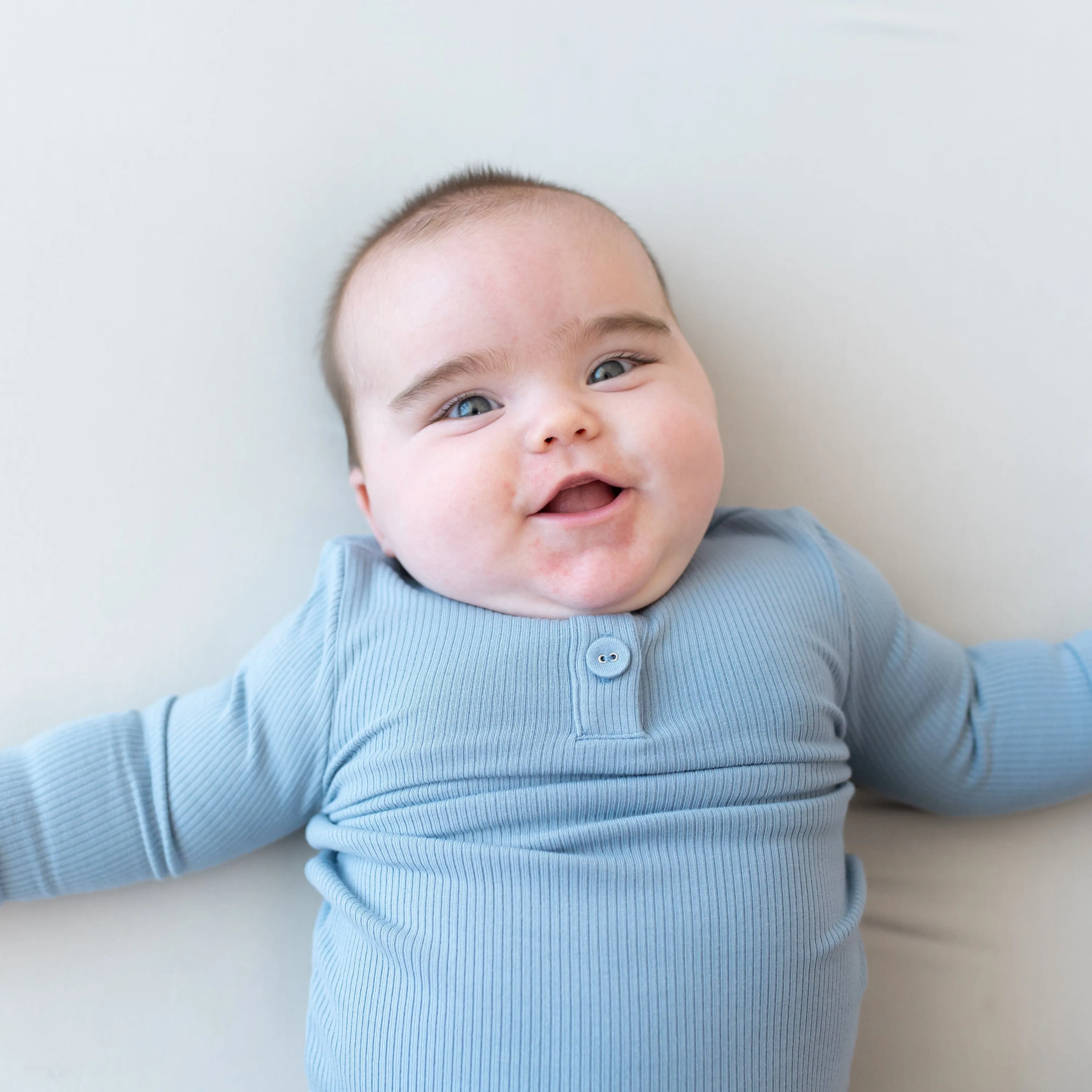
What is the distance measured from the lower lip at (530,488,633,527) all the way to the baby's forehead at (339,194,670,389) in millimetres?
151

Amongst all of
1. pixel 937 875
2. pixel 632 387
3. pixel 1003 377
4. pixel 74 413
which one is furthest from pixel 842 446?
pixel 74 413

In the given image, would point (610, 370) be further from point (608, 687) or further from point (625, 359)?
point (608, 687)

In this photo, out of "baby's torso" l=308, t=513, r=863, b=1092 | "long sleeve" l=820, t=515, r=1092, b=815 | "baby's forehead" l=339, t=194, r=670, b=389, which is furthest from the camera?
"long sleeve" l=820, t=515, r=1092, b=815

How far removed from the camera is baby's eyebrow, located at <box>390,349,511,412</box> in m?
0.85

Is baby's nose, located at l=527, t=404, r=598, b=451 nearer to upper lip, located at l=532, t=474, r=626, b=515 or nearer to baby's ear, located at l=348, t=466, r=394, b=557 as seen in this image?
upper lip, located at l=532, t=474, r=626, b=515

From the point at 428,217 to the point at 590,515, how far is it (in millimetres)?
326

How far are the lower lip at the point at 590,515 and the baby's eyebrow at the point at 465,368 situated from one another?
0.44 feet

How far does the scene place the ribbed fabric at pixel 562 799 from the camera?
76 centimetres

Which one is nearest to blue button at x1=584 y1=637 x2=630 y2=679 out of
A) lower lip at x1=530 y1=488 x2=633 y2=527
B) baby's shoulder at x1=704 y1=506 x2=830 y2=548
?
lower lip at x1=530 y1=488 x2=633 y2=527

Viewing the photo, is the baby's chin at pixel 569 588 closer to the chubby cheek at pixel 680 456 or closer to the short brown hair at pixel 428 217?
the chubby cheek at pixel 680 456

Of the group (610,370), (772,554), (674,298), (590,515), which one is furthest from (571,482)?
(674,298)

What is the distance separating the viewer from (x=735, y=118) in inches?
44.7

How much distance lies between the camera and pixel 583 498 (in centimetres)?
86

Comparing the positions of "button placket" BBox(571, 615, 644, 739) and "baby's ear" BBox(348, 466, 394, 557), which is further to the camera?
"baby's ear" BBox(348, 466, 394, 557)
